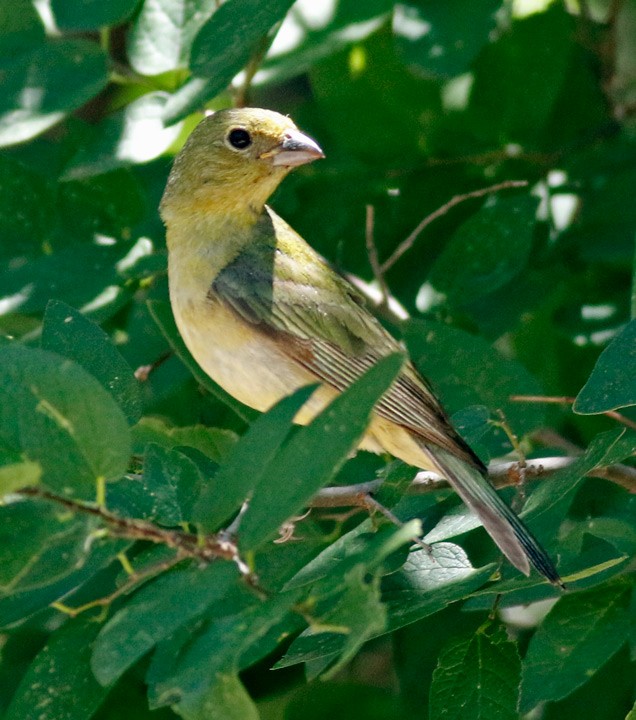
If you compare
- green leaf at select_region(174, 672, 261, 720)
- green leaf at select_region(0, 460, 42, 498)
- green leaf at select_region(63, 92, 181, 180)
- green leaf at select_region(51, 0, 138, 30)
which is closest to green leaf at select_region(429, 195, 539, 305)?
green leaf at select_region(63, 92, 181, 180)

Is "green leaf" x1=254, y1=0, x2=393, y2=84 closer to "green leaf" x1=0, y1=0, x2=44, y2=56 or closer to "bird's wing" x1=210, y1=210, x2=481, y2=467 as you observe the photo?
"bird's wing" x1=210, y1=210, x2=481, y2=467

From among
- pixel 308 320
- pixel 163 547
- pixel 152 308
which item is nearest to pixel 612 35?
pixel 308 320

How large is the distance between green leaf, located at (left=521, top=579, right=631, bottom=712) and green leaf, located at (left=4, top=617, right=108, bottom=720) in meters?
1.01

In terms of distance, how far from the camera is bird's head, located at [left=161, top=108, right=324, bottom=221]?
4066 millimetres

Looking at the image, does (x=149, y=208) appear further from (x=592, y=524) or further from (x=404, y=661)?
(x=592, y=524)

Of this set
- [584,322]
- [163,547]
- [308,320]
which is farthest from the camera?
[584,322]

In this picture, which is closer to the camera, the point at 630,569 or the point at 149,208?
the point at 630,569

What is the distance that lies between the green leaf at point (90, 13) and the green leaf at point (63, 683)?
1.96 m

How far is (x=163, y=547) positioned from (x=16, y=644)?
1.66 m

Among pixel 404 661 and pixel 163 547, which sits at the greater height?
pixel 163 547

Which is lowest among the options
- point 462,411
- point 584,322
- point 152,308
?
point 584,322

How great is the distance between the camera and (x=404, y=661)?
387 cm

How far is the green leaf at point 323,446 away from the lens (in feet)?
6.91


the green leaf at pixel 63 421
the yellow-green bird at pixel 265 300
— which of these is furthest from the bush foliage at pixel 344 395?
the yellow-green bird at pixel 265 300
